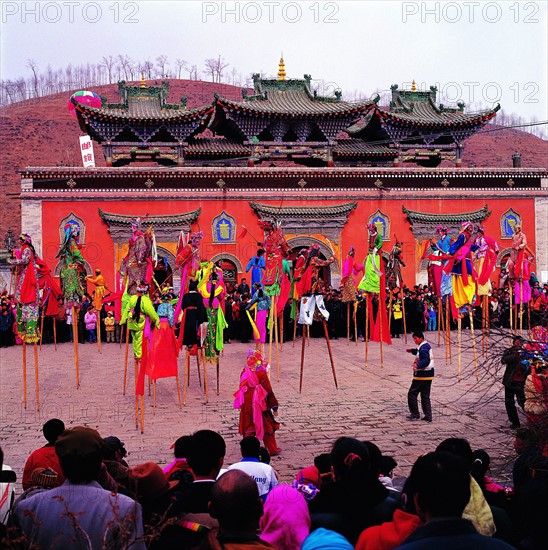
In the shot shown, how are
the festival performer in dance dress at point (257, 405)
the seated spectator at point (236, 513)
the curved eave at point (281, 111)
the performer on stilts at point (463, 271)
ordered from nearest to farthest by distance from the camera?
the seated spectator at point (236, 513), the festival performer in dance dress at point (257, 405), the performer on stilts at point (463, 271), the curved eave at point (281, 111)

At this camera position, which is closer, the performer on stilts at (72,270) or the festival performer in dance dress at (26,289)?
the festival performer in dance dress at (26,289)

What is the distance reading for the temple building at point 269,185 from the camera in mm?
25078

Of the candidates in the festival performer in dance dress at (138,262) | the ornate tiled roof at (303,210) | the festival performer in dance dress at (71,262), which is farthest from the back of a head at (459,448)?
the ornate tiled roof at (303,210)

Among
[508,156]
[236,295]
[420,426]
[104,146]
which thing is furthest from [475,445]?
[508,156]

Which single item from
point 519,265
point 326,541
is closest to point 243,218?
point 519,265

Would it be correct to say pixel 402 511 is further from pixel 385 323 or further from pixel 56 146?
pixel 56 146

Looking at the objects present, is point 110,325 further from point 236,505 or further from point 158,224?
point 236,505

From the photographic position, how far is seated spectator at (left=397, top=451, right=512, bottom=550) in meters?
2.65

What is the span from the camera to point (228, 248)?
25.8m

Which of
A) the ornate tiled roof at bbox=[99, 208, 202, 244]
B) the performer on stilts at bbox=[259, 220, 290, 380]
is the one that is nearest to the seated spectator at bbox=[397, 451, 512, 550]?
the performer on stilts at bbox=[259, 220, 290, 380]

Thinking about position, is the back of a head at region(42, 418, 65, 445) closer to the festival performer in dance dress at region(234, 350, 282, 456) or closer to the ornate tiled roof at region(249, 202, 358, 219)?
the festival performer in dance dress at region(234, 350, 282, 456)

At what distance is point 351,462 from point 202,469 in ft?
3.14

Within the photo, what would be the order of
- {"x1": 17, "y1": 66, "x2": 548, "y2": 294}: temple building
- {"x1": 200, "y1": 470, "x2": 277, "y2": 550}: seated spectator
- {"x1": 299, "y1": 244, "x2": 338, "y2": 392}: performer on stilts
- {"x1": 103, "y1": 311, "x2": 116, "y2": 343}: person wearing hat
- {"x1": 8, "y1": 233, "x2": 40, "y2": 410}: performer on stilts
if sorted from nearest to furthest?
→ {"x1": 200, "y1": 470, "x2": 277, "y2": 550}: seated spectator, {"x1": 8, "y1": 233, "x2": 40, "y2": 410}: performer on stilts, {"x1": 299, "y1": 244, "x2": 338, "y2": 392}: performer on stilts, {"x1": 103, "y1": 311, "x2": 116, "y2": 343}: person wearing hat, {"x1": 17, "y1": 66, "x2": 548, "y2": 294}: temple building

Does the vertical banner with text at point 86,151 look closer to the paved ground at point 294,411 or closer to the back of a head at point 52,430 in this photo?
the paved ground at point 294,411
